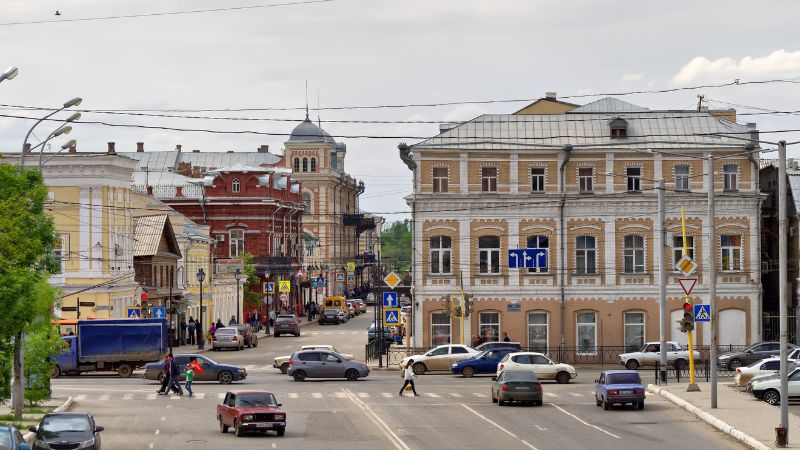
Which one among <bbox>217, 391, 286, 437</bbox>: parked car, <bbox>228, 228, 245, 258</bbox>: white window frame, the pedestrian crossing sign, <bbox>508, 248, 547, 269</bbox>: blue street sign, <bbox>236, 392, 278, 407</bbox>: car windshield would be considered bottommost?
<bbox>217, 391, 286, 437</bbox>: parked car

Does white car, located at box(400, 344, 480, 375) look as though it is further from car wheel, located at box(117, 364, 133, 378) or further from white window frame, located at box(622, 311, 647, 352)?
car wheel, located at box(117, 364, 133, 378)

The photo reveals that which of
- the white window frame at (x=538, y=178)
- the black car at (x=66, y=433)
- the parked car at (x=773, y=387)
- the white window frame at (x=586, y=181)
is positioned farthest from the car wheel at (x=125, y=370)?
the black car at (x=66, y=433)

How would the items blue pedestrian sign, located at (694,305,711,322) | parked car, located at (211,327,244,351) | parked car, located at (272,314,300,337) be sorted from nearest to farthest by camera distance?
blue pedestrian sign, located at (694,305,711,322)
parked car, located at (211,327,244,351)
parked car, located at (272,314,300,337)

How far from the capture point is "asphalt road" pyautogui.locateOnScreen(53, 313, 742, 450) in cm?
3538

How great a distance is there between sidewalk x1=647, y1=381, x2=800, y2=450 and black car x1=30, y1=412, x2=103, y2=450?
1560 centimetres

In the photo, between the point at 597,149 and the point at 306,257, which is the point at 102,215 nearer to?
the point at 597,149

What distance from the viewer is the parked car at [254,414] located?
36.8 metres

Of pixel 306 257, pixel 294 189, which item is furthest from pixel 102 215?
pixel 306 257

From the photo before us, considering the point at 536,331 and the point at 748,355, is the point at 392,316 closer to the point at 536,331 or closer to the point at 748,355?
the point at 536,331

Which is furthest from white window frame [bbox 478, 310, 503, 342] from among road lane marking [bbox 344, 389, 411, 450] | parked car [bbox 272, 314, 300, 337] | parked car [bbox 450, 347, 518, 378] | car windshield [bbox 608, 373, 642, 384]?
parked car [bbox 272, 314, 300, 337]

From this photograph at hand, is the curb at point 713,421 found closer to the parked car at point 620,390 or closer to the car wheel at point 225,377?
the parked car at point 620,390

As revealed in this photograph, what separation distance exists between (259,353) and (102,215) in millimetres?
12687

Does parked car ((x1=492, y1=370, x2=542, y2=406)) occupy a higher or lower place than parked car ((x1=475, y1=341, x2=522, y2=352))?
lower

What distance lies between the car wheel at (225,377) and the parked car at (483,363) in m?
10.0
